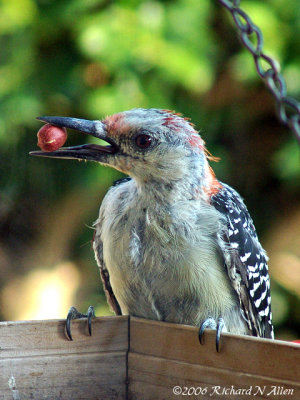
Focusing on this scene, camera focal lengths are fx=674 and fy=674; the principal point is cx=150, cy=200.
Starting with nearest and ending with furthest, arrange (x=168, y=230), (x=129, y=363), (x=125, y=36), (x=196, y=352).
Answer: (x=196, y=352) → (x=129, y=363) → (x=168, y=230) → (x=125, y=36)

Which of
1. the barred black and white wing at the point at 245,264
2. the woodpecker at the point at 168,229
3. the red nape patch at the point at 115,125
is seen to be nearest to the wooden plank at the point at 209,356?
the woodpecker at the point at 168,229

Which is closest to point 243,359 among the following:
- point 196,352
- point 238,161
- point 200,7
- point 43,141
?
point 196,352

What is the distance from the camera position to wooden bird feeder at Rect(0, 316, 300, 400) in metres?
2.51

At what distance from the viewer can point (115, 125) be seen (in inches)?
127

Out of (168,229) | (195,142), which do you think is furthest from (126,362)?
(195,142)

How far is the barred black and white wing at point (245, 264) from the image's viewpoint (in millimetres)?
3338

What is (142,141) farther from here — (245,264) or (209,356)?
(209,356)

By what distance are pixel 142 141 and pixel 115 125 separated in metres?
0.16

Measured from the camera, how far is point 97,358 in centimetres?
284

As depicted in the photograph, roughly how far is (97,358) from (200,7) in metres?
3.08

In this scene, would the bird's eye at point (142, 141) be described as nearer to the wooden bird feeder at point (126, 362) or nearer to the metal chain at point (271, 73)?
the metal chain at point (271, 73)

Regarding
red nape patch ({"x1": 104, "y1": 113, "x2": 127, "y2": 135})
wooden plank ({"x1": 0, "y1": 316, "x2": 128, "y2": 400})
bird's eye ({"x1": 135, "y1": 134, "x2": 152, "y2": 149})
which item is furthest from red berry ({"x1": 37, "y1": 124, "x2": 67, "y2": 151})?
wooden plank ({"x1": 0, "y1": 316, "x2": 128, "y2": 400})

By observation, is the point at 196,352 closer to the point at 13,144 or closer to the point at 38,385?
the point at 38,385

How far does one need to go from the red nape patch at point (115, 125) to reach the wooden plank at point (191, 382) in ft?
3.48
